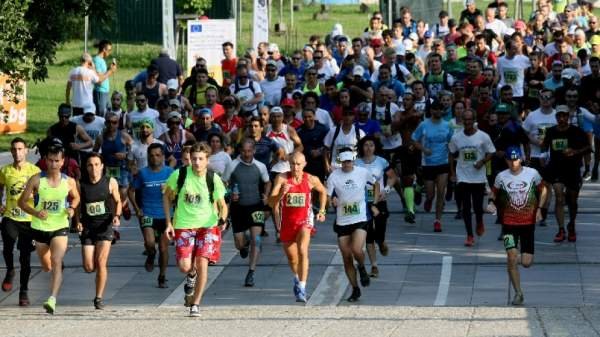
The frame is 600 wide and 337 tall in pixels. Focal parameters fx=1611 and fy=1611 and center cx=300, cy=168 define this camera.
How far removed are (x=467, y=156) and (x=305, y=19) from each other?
130 feet

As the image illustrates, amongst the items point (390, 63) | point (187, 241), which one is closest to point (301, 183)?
point (187, 241)

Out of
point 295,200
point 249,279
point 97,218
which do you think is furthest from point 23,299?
point 295,200

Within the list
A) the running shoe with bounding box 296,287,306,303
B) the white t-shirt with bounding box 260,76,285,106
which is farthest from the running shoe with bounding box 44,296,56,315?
the white t-shirt with bounding box 260,76,285,106

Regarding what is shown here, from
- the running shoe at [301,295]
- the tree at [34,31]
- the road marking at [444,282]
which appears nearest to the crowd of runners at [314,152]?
the running shoe at [301,295]

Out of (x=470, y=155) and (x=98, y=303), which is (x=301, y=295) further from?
(x=470, y=155)

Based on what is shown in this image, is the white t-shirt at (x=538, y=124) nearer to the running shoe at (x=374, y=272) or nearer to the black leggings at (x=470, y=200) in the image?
the black leggings at (x=470, y=200)

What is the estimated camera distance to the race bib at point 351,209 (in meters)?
17.6

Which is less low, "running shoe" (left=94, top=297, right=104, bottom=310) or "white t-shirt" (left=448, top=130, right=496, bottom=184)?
"white t-shirt" (left=448, top=130, right=496, bottom=184)

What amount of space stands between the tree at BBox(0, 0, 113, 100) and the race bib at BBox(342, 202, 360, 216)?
413 cm

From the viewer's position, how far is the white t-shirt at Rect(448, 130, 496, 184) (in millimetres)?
21453

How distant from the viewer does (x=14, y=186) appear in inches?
718

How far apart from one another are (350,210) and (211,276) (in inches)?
111

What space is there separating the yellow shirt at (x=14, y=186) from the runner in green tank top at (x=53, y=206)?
106 cm

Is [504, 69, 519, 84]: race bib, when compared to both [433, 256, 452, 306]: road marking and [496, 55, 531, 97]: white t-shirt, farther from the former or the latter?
[433, 256, 452, 306]: road marking
